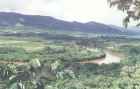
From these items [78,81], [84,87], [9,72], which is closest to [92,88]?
[84,87]

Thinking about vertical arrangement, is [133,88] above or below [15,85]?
below

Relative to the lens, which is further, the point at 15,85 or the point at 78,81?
the point at 78,81

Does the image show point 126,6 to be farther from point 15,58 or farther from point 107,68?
point 15,58

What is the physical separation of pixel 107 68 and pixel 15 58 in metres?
44.6

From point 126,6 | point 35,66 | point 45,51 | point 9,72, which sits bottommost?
point 45,51

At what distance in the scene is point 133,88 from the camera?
78.9 metres

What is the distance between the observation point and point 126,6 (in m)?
18.0

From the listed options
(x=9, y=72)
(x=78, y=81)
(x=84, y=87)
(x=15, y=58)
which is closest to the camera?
(x=9, y=72)

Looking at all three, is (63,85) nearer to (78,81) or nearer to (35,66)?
(78,81)

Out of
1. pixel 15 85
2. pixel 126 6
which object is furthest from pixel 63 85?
pixel 126 6

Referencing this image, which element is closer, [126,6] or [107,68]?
[126,6]

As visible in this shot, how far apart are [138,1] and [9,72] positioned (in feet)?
200

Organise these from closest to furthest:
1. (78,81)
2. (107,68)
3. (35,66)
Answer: (35,66) → (78,81) → (107,68)

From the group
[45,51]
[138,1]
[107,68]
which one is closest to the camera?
[138,1]
